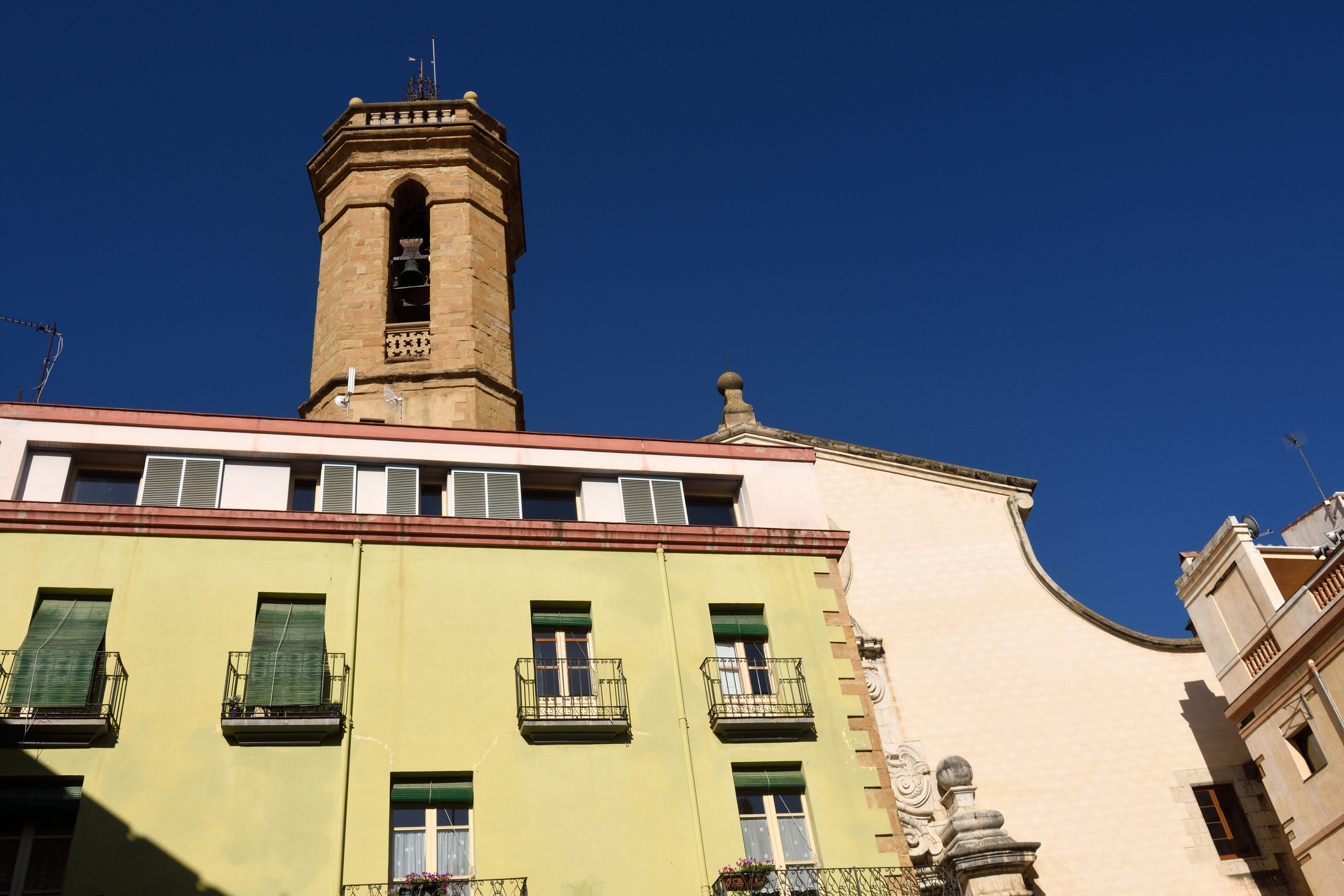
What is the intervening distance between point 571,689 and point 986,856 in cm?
553

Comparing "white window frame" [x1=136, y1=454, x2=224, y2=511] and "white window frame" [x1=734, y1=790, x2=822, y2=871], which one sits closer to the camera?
"white window frame" [x1=734, y1=790, x2=822, y2=871]

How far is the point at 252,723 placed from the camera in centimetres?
1509

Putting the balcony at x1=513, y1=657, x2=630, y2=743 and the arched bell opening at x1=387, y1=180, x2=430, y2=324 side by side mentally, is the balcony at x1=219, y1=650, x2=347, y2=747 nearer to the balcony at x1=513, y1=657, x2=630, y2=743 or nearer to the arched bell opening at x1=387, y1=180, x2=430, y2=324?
the balcony at x1=513, y1=657, x2=630, y2=743

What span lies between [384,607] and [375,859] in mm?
3246

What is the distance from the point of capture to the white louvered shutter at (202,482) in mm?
17156

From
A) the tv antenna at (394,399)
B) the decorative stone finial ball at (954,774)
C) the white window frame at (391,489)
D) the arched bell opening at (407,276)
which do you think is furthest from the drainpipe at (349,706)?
the arched bell opening at (407,276)

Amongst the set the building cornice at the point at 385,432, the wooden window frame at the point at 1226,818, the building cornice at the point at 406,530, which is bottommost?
the wooden window frame at the point at 1226,818

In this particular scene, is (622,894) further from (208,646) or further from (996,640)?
(996,640)

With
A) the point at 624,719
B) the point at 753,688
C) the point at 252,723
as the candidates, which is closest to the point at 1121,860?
the point at 753,688

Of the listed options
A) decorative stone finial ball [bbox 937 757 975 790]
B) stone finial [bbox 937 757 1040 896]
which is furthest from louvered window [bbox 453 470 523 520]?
decorative stone finial ball [bbox 937 757 975 790]

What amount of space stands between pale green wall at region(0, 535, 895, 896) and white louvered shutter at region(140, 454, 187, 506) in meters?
0.64

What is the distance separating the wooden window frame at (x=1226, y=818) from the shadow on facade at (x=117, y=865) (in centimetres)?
1579

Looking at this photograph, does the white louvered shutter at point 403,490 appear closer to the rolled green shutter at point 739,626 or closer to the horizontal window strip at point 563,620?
the horizontal window strip at point 563,620

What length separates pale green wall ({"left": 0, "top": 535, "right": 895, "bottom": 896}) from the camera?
14.4 meters
